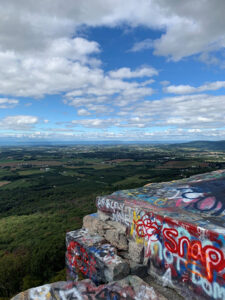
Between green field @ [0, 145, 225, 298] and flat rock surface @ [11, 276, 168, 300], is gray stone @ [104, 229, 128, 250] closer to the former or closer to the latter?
flat rock surface @ [11, 276, 168, 300]

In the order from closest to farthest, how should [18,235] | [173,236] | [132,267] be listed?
[173,236] → [132,267] → [18,235]

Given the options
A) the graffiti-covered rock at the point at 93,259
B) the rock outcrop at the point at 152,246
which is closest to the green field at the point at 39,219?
the graffiti-covered rock at the point at 93,259

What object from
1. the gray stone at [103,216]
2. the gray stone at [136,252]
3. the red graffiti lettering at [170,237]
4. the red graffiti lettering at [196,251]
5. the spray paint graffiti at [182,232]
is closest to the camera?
the red graffiti lettering at [196,251]

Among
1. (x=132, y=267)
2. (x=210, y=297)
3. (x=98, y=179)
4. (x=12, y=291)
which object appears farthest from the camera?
(x=98, y=179)

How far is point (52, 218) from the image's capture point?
4306 centimetres

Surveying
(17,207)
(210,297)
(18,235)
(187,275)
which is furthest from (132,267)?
(17,207)

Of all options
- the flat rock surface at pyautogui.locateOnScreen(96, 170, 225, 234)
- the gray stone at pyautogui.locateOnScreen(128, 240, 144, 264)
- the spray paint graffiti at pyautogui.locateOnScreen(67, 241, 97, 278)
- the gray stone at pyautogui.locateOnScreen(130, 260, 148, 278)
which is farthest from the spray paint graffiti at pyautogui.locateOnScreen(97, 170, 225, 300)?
the spray paint graffiti at pyautogui.locateOnScreen(67, 241, 97, 278)

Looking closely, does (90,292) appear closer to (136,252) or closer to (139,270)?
(139,270)

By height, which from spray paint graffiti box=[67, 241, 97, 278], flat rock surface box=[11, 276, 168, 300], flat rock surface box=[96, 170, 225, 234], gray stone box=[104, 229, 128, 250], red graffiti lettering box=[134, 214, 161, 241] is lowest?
spray paint graffiti box=[67, 241, 97, 278]

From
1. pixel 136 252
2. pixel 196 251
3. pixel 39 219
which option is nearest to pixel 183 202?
pixel 196 251

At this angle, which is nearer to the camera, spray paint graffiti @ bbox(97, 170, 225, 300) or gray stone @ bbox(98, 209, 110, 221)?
spray paint graffiti @ bbox(97, 170, 225, 300)

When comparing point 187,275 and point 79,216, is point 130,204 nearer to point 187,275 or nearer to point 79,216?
point 187,275

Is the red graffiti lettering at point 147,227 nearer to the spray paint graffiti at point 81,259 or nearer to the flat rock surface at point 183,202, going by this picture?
the flat rock surface at point 183,202

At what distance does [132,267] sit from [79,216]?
3866cm
